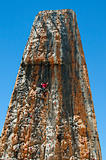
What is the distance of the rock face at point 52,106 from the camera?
1354mm

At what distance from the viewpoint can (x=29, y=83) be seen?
1649 millimetres

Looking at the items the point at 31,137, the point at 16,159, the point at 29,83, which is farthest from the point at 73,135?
the point at 29,83

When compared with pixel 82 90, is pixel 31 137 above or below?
below

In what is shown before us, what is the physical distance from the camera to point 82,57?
185 cm

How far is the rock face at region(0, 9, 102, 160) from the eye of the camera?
1354 mm

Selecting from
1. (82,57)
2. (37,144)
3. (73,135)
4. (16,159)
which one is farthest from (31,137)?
(82,57)

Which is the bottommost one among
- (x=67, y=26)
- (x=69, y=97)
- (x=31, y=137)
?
(x=31, y=137)

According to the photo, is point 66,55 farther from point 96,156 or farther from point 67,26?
point 96,156

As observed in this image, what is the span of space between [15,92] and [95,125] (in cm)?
68

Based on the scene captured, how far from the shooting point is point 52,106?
1.51 meters

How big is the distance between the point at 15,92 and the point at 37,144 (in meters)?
0.47

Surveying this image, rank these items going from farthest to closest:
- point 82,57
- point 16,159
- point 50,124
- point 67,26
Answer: point 67,26, point 82,57, point 50,124, point 16,159

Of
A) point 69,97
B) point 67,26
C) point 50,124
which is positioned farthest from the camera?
point 67,26

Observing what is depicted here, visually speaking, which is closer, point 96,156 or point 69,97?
point 96,156
